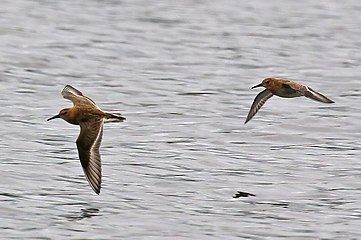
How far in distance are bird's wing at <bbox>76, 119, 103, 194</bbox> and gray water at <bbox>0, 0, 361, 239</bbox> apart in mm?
306

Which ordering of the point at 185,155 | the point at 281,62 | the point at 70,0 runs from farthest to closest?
the point at 70,0 < the point at 281,62 < the point at 185,155

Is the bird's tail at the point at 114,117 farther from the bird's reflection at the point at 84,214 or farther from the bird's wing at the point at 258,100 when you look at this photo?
the bird's wing at the point at 258,100

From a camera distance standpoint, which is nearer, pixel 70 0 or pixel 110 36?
pixel 110 36

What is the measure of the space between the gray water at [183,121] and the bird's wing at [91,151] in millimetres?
306

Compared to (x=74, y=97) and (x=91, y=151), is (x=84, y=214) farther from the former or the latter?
(x=74, y=97)

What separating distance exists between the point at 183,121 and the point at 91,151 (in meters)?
4.69

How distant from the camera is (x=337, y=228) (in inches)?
423

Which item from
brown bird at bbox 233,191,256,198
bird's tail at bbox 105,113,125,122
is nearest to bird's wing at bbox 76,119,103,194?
bird's tail at bbox 105,113,125,122

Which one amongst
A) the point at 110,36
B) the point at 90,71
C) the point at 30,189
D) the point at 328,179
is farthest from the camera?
the point at 110,36

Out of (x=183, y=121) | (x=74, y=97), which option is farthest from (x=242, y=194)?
(x=183, y=121)

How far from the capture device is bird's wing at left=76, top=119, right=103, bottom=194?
11.1m

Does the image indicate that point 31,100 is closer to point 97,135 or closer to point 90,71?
point 90,71

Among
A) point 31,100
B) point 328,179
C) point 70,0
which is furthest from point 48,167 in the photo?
point 70,0

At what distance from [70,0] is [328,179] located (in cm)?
1372
